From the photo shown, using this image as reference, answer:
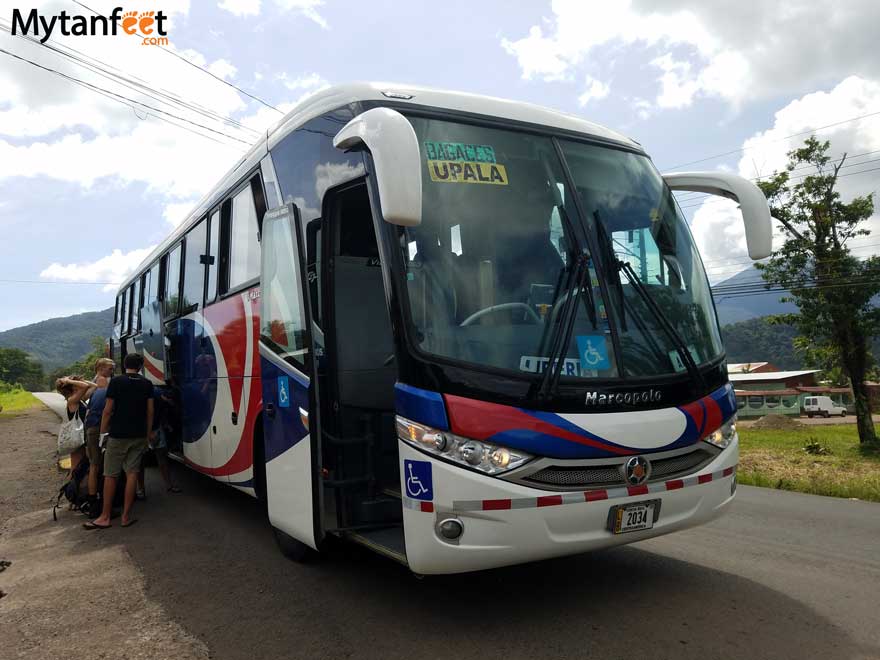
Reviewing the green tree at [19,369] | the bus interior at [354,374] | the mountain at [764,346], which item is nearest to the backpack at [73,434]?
the bus interior at [354,374]

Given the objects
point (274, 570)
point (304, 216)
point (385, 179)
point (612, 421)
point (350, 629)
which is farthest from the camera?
point (274, 570)

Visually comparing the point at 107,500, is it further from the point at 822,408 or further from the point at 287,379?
the point at 822,408

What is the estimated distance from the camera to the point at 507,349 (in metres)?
3.84

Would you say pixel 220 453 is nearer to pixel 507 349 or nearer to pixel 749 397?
pixel 507 349

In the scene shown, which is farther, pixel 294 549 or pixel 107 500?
pixel 107 500

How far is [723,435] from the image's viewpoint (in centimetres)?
436

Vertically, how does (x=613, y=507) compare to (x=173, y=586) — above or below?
above

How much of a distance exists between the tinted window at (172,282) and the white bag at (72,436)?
1.74 m

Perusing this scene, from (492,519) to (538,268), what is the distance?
1459mm

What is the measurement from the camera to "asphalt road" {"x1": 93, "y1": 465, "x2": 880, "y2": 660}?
12.2ft

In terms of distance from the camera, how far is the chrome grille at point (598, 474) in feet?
12.1

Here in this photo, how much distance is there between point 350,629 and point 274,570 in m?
1.48

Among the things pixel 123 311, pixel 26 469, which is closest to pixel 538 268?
pixel 26 469

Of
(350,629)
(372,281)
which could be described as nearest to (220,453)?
(372,281)
